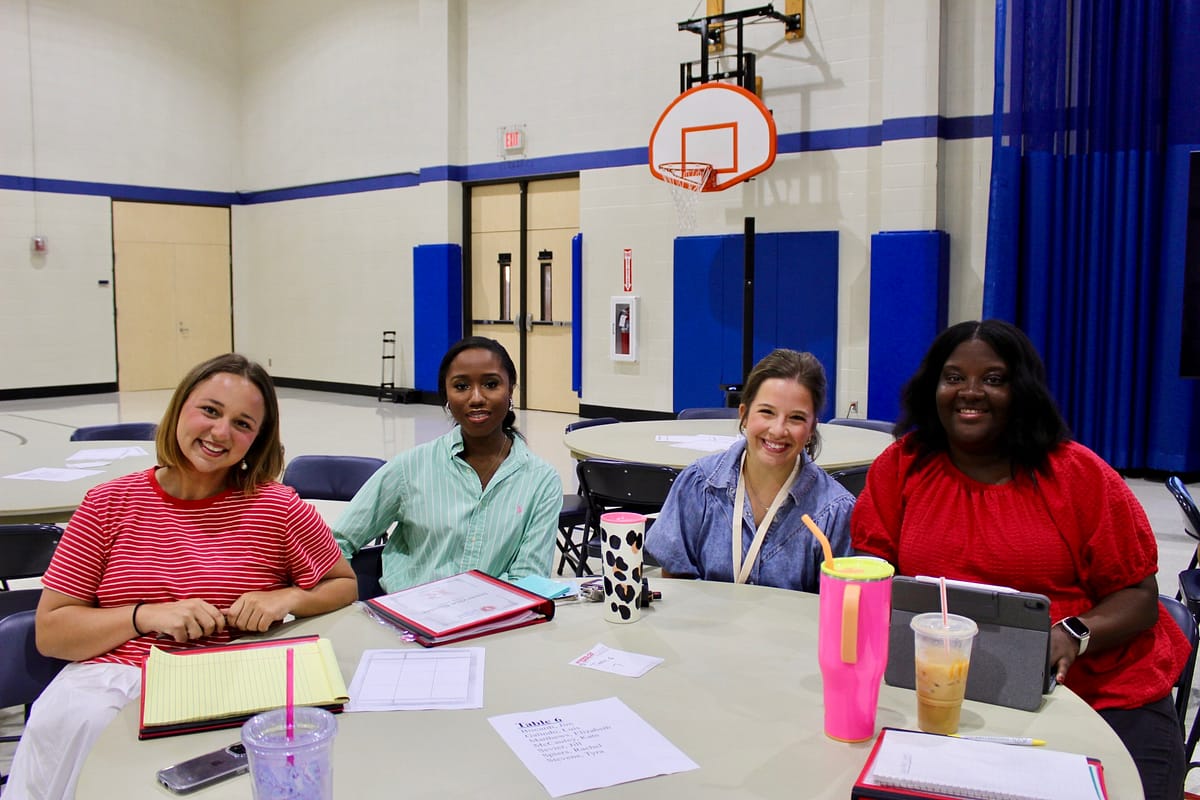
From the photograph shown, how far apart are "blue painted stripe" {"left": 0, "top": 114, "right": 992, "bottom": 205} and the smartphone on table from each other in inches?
302

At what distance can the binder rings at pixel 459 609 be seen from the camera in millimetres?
1794

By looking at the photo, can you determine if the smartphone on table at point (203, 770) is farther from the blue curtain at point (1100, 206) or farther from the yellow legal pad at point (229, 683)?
the blue curtain at point (1100, 206)

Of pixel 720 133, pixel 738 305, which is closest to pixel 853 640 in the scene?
pixel 720 133

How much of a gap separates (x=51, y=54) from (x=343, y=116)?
365 cm

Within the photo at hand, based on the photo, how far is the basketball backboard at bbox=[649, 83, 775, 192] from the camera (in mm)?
7902

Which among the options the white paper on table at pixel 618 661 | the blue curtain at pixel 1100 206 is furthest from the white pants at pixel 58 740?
the blue curtain at pixel 1100 206

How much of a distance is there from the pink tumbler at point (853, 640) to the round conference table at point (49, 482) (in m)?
2.58

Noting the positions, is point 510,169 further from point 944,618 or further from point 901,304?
point 944,618

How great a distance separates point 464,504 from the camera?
2.39 meters

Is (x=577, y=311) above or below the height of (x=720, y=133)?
below

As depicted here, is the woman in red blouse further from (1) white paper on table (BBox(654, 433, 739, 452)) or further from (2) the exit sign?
(2) the exit sign

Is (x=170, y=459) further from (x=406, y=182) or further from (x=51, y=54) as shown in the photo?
(x=51, y=54)

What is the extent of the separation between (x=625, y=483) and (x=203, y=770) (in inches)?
89.4

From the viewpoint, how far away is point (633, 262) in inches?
387
